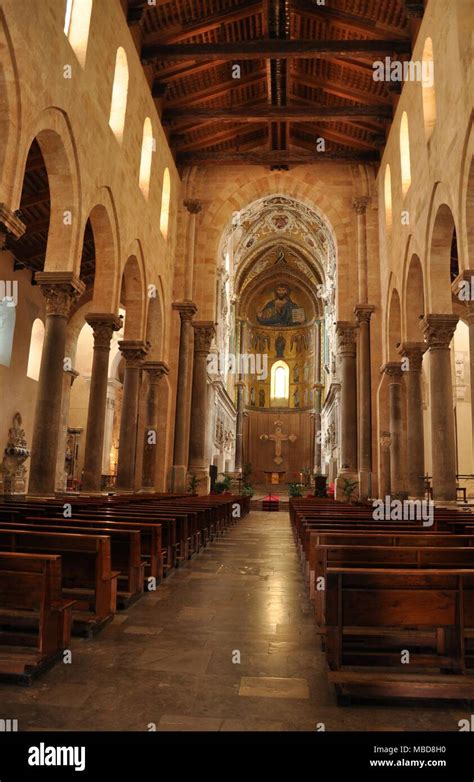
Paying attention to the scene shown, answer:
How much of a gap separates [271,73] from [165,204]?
577 cm

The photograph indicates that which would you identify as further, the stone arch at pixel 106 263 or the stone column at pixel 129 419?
the stone column at pixel 129 419

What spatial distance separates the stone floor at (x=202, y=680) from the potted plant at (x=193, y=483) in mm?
15794

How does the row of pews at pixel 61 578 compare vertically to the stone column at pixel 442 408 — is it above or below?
below

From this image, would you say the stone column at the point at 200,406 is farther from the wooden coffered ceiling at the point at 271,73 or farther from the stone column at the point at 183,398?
the wooden coffered ceiling at the point at 271,73

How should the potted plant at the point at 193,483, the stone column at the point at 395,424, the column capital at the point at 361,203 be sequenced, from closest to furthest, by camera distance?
the stone column at the point at 395,424 < the potted plant at the point at 193,483 < the column capital at the point at 361,203

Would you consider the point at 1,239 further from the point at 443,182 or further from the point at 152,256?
the point at 152,256

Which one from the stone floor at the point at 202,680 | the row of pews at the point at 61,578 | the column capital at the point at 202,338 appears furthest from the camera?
the column capital at the point at 202,338

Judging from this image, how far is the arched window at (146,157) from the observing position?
59.9 feet

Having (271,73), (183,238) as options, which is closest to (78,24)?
(271,73)

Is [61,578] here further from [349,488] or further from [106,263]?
[349,488]

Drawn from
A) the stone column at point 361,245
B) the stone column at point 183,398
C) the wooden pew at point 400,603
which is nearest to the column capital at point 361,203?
the stone column at point 361,245

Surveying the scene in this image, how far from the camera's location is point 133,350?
1794 cm

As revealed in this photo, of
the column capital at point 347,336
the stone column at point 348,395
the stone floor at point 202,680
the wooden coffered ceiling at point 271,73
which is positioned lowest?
the stone floor at point 202,680

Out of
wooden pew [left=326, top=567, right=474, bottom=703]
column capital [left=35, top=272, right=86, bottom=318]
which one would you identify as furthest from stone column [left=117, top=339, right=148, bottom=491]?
wooden pew [left=326, top=567, right=474, bottom=703]
